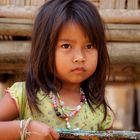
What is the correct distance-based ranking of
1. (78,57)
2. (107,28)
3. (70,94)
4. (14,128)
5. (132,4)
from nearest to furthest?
(14,128), (78,57), (70,94), (107,28), (132,4)

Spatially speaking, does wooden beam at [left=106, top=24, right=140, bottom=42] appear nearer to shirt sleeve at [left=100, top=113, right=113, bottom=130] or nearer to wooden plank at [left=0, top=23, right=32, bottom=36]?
wooden plank at [left=0, top=23, right=32, bottom=36]

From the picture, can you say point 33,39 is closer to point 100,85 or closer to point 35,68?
point 35,68

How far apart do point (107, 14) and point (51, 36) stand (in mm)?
671

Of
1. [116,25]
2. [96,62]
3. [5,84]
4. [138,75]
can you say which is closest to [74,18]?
[96,62]

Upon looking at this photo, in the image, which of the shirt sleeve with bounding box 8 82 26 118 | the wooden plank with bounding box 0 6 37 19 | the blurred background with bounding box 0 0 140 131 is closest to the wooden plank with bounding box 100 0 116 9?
the blurred background with bounding box 0 0 140 131

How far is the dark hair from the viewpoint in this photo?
1.97 m

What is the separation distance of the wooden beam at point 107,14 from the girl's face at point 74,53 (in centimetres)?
61

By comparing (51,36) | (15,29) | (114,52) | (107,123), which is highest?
(51,36)

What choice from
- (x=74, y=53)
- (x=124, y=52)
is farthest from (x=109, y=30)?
(x=74, y=53)

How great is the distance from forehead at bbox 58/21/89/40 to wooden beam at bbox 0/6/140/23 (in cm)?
62

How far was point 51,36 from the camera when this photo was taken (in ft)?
6.44

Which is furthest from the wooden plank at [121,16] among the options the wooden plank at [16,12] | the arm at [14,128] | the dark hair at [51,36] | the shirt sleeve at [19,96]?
the arm at [14,128]

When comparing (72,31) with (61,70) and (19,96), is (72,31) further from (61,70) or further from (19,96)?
(19,96)

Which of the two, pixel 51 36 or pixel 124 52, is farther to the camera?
pixel 124 52
